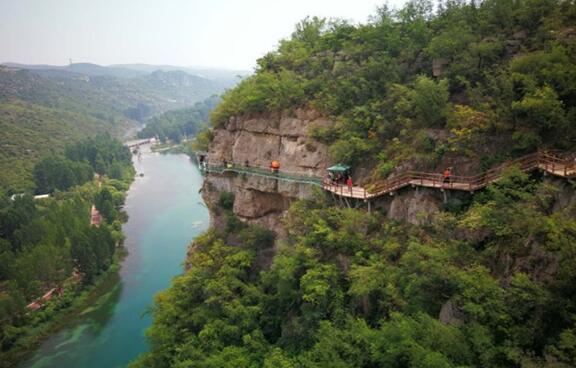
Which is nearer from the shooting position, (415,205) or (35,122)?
(415,205)

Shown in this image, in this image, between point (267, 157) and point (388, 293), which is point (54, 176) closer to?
point (267, 157)

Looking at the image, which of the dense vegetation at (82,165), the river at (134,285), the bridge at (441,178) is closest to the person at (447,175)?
the bridge at (441,178)

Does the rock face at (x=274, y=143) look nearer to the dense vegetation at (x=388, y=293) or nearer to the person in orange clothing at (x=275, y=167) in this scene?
the person in orange clothing at (x=275, y=167)

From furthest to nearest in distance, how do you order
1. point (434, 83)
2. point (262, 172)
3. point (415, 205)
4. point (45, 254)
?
point (45, 254) < point (262, 172) < point (434, 83) < point (415, 205)

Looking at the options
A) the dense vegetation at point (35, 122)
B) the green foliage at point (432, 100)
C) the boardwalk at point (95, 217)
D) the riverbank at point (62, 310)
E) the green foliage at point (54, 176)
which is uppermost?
the green foliage at point (432, 100)

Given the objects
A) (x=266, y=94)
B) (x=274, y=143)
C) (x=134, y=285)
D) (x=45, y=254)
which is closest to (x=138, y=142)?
(x=134, y=285)

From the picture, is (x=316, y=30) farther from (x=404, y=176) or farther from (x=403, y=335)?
(x=403, y=335)
